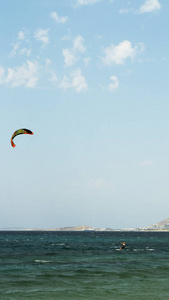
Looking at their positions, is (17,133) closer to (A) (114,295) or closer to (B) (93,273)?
(B) (93,273)

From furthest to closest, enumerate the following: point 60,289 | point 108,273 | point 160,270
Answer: point 160,270 < point 108,273 < point 60,289

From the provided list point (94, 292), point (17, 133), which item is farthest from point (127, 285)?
point (17, 133)

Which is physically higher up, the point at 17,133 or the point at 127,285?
the point at 17,133

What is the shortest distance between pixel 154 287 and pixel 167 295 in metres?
3.02

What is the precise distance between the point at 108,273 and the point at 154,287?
25.0 feet

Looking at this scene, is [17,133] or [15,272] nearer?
[15,272]

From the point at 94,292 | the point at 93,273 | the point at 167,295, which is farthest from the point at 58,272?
the point at 167,295

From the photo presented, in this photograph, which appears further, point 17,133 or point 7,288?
point 17,133

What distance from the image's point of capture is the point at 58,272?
1363 inches

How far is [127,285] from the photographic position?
91.6 ft

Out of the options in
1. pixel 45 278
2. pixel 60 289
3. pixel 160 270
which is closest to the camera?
pixel 60 289

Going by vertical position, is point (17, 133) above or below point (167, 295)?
above

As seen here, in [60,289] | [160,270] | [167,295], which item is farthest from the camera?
[160,270]

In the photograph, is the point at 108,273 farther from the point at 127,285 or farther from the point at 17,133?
the point at 17,133
